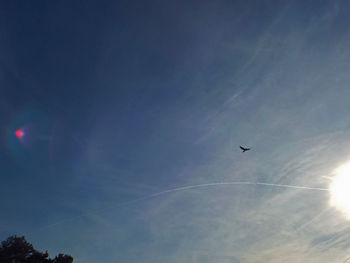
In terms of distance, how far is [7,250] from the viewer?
68938mm

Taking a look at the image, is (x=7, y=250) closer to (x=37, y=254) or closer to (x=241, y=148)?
(x=37, y=254)

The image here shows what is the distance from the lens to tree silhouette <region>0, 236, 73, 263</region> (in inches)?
2694

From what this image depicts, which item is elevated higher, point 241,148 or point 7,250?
point 241,148

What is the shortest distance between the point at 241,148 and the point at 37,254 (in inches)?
2475

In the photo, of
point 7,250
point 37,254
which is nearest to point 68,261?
point 37,254

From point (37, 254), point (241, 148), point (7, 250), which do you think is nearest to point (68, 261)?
point (37, 254)

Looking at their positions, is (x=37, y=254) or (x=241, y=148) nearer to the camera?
(x=241, y=148)

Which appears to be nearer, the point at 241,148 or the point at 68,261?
the point at 241,148

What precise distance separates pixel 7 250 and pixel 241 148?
6848 centimetres

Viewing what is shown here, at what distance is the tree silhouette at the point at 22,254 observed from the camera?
68.4m

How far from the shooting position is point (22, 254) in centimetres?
6931

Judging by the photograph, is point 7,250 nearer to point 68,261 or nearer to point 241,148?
point 68,261

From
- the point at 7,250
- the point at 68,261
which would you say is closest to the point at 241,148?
the point at 68,261

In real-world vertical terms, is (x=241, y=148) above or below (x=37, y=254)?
above
